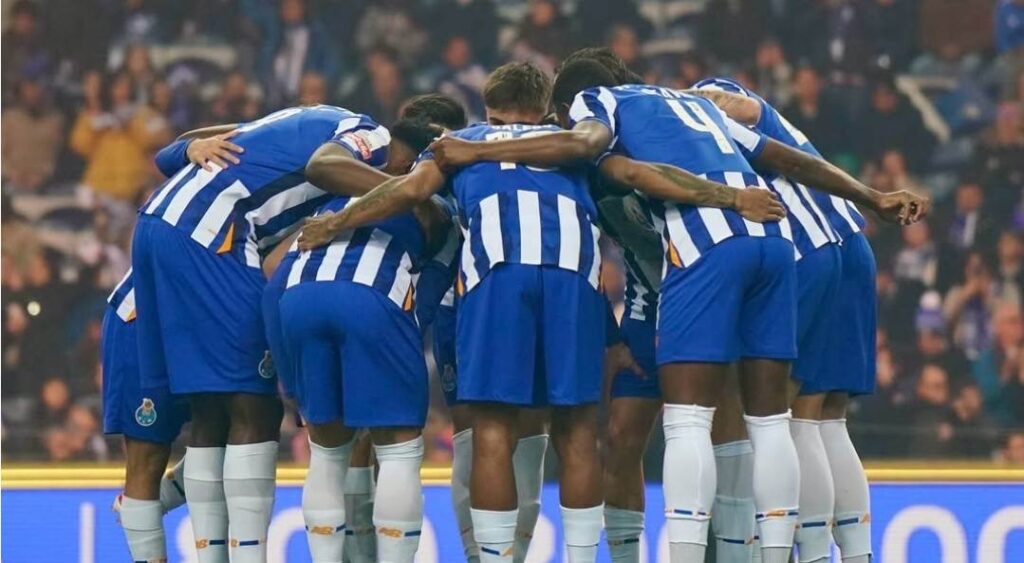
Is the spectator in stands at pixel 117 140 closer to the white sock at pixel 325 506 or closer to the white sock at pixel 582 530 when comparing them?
the white sock at pixel 325 506

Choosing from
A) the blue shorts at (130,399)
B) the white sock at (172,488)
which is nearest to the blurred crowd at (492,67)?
the white sock at (172,488)

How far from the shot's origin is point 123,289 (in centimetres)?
539

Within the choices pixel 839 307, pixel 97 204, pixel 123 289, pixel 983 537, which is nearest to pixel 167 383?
pixel 123 289

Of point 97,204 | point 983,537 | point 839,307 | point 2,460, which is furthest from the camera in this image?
point 97,204

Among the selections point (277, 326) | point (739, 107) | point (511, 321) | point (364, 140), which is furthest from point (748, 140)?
point (277, 326)

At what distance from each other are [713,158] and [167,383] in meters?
1.94

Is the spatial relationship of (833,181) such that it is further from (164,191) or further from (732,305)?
(164,191)

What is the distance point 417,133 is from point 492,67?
533 centimetres

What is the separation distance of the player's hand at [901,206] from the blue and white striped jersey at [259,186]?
1643 millimetres

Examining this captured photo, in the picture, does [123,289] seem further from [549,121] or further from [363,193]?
[549,121]

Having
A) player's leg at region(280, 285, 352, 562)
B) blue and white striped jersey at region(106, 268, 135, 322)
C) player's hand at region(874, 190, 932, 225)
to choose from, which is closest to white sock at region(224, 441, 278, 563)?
player's leg at region(280, 285, 352, 562)

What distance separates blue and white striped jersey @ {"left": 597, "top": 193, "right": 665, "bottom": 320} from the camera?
5.13 metres

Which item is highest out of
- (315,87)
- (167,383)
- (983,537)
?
(315,87)

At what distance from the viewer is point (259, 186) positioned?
5125 mm
